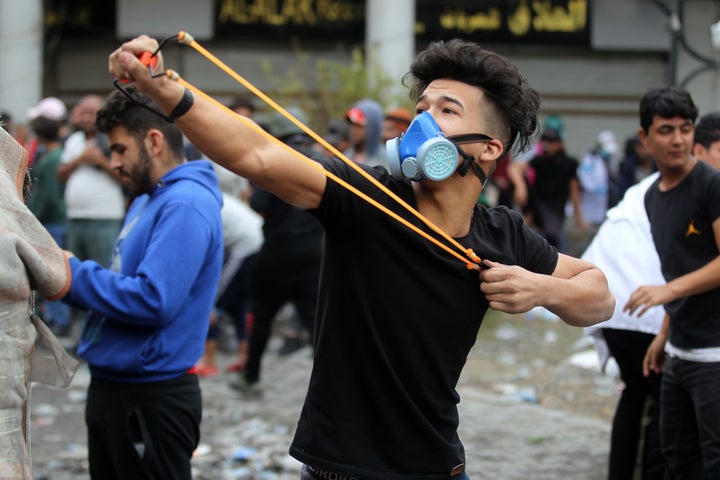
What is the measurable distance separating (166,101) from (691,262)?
271 cm

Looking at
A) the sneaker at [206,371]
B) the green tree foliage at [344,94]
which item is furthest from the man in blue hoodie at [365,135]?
the green tree foliage at [344,94]

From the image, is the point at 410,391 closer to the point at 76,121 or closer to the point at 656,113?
the point at 656,113

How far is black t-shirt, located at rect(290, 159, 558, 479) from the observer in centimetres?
270

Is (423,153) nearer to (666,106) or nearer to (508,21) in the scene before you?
(666,106)

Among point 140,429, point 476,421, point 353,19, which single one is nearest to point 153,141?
point 140,429

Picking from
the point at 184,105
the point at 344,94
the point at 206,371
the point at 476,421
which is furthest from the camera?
the point at 344,94

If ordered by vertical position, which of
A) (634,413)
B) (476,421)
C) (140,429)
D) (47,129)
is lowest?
(476,421)

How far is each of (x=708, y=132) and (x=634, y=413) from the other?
141cm

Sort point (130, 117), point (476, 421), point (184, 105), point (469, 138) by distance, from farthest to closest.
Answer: point (476, 421) → point (130, 117) → point (469, 138) → point (184, 105)

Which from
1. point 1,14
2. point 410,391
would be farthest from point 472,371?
point 1,14

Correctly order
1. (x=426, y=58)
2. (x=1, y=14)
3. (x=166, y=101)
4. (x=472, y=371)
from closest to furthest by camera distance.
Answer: (x=166, y=101) → (x=426, y=58) → (x=472, y=371) → (x=1, y=14)

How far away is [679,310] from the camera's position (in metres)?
4.30

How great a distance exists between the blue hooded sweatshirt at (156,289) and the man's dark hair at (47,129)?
5.57 m

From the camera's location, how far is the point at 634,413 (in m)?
4.99
